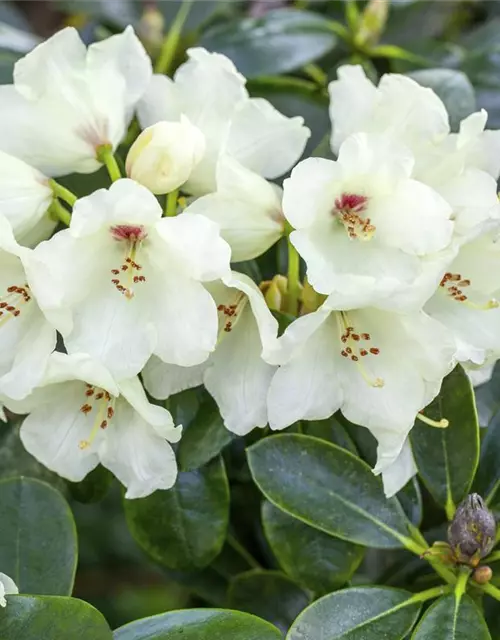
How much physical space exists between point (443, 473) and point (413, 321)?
21cm

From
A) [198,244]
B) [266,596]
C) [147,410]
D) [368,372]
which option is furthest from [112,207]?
[266,596]

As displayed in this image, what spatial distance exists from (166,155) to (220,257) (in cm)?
13

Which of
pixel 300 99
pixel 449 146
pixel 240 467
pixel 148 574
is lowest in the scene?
pixel 148 574

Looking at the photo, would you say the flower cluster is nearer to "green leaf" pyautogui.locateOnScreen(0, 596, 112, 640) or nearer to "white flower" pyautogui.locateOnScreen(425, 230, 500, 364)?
"white flower" pyautogui.locateOnScreen(425, 230, 500, 364)

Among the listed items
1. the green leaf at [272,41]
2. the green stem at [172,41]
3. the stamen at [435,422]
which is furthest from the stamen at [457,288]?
the green stem at [172,41]

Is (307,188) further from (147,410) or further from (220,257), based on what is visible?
(147,410)

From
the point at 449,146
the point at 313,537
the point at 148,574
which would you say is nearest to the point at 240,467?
the point at 313,537

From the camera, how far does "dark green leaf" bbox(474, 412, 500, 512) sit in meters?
0.89

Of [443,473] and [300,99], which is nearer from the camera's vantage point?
[443,473]

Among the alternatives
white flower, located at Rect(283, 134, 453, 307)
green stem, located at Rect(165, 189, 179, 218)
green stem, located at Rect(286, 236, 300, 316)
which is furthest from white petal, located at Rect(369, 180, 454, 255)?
green stem, located at Rect(165, 189, 179, 218)

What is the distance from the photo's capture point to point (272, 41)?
1.18 m

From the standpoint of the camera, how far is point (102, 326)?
2.43ft

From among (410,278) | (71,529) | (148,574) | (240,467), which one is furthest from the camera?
(148,574)

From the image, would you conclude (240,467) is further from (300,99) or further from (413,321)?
(300,99)
